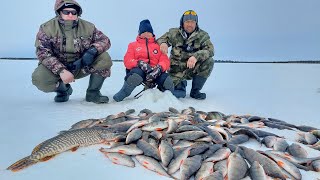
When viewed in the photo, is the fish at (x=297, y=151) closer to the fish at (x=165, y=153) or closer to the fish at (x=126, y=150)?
the fish at (x=165, y=153)

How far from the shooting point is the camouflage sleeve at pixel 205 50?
6453 mm

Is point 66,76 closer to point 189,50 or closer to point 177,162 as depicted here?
point 189,50

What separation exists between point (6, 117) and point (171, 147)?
2.76 m

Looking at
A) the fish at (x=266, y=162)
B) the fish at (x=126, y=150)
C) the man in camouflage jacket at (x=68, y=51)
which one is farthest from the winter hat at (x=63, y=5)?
the fish at (x=266, y=162)

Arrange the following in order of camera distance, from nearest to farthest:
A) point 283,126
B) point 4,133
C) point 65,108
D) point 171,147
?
point 171,147
point 4,133
point 283,126
point 65,108

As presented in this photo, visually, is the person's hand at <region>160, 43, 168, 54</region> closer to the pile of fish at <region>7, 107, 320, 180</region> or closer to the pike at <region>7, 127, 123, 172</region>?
the pile of fish at <region>7, 107, 320, 180</region>

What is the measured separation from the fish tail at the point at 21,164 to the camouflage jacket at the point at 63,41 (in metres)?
2.56

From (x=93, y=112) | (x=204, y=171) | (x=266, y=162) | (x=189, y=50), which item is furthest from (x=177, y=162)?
(x=189, y=50)

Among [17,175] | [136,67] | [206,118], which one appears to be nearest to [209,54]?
[136,67]

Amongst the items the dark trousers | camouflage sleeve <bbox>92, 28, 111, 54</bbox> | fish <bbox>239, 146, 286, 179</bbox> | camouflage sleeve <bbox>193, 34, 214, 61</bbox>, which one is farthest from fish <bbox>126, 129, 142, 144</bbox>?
camouflage sleeve <bbox>193, 34, 214, 61</bbox>

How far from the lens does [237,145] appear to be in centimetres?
334

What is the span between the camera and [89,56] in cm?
568

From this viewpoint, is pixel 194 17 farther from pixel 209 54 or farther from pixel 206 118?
pixel 206 118

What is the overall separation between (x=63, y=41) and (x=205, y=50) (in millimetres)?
2337
